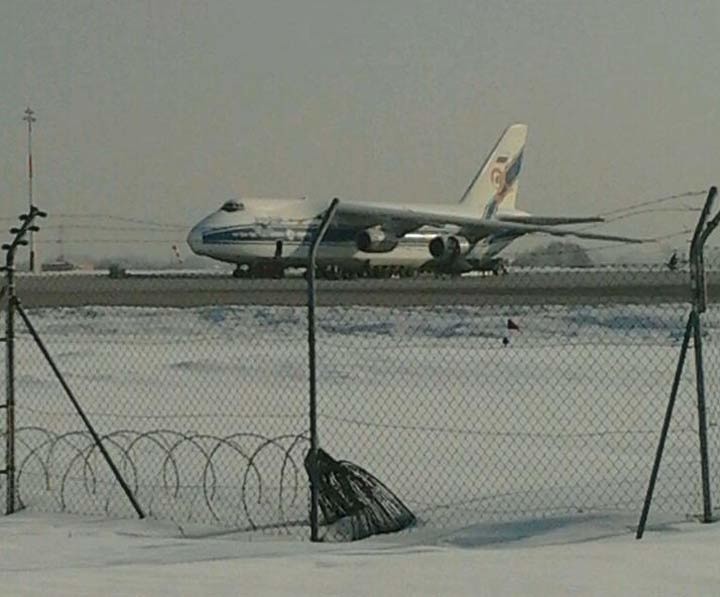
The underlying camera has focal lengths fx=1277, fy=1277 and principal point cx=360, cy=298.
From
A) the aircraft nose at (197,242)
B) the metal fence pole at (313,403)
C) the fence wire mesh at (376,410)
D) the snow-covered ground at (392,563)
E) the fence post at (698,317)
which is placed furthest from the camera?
the aircraft nose at (197,242)

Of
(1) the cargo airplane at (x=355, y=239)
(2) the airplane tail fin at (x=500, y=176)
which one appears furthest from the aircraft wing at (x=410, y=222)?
(2) the airplane tail fin at (x=500, y=176)

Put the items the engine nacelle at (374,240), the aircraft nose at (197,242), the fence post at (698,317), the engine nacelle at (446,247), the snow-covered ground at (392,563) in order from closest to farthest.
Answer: the snow-covered ground at (392,563) < the fence post at (698,317) < the aircraft nose at (197,242) < the engine nacelle at (374,240) < the engine nacelle at (446,247)

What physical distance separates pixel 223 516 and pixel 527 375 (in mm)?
6618

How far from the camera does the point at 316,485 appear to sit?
729 centimetres

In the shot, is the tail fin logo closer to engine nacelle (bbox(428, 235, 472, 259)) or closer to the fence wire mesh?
engine nacelle (bbox(428, 235, 472, 259))

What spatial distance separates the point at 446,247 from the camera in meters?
42.8

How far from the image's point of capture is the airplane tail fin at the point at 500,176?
56.1m

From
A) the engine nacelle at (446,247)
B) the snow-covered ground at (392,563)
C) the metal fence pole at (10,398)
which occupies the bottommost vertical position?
the snow-covered ground at (392,563)

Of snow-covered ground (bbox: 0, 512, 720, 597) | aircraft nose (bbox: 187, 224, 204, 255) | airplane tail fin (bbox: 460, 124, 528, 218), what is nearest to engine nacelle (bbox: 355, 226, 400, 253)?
aircraft nose (bbox: 187, 224, 204, 255)

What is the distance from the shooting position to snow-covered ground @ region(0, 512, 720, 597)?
511cm

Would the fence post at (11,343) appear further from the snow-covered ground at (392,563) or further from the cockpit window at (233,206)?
the cockpit window at (233,206)

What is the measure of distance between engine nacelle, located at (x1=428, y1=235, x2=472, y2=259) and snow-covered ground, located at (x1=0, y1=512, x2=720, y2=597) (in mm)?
35841

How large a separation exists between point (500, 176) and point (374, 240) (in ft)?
54.7

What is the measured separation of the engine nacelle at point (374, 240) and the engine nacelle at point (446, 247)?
61.0 inches
